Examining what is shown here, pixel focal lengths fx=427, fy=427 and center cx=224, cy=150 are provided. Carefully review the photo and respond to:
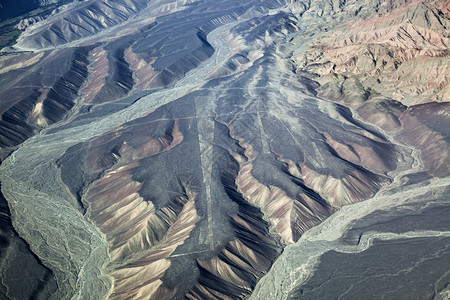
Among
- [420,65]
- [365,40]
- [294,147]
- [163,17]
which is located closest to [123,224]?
[294,147]

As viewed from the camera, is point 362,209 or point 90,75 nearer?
point 362,209

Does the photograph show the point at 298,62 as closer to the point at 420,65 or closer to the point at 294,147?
the point at 420,65

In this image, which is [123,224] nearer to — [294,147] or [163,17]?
[294,147]

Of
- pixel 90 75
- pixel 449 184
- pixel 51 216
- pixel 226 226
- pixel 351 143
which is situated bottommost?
pixel 449 184

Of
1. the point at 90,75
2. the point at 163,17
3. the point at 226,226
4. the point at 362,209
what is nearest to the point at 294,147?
the point at 362,209

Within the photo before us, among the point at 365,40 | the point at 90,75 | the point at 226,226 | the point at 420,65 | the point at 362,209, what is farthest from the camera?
the point at 90,75

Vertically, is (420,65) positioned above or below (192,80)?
below

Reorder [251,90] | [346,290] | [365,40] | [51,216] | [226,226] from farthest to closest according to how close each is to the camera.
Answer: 1. [365,40]
2. [251,90]
3. [51,216]
4. [226,226]
5. [346,290]
